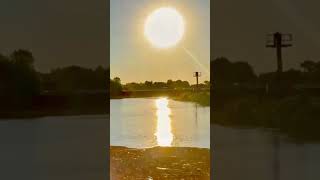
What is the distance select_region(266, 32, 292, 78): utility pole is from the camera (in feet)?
11.3

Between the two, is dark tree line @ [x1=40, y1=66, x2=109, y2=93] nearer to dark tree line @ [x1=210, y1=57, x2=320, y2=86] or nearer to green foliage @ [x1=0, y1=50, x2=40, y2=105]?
green foliage @ [x1=0, y1=50, x2=40, y2=105]

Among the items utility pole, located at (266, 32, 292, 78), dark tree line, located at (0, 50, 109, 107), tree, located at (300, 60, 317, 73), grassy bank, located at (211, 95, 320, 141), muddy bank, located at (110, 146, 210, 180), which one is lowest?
muddy bank, located at (110, 146, 210, 180)

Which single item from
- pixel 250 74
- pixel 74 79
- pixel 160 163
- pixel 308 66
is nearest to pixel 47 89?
pixel 74 79

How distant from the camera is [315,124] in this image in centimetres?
364

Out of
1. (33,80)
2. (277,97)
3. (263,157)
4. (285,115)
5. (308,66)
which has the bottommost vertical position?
(263,157)

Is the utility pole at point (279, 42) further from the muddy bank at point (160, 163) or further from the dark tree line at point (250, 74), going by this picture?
the muddy bank at point (160, 163)

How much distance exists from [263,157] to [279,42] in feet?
3.38

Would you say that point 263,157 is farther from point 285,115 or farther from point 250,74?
point 250,74

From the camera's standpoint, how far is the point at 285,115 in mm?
3803

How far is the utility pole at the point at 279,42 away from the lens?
346 centimetres

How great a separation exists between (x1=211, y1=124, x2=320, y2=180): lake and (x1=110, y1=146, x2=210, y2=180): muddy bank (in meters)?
3.23

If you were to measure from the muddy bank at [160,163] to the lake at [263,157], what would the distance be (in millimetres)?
3229

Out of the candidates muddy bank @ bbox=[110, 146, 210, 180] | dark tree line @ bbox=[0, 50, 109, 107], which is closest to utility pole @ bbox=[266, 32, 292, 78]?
dark tree line @ bbox=[0, 50, 109, 107]

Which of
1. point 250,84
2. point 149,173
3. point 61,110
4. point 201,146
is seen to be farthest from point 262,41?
point 201,146
